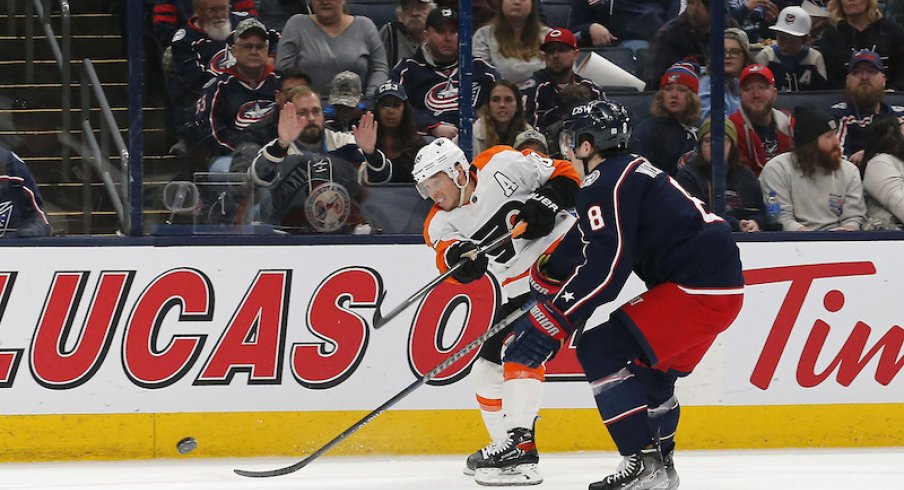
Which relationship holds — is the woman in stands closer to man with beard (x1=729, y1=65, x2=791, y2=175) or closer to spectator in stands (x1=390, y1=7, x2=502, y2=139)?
spectator in stands (x1=390, y1=7, x2=502, y2=139)

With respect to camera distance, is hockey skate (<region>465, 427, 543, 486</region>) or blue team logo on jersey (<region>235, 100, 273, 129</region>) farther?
blue team logo on jersey (<region>235, 100, 273, 129</region>)

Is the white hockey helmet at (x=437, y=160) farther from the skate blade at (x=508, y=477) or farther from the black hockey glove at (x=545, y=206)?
the skate blade at (x=508, y=477)

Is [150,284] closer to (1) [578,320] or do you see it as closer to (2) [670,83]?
(1) [578,320]

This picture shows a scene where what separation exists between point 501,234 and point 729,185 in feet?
3.72

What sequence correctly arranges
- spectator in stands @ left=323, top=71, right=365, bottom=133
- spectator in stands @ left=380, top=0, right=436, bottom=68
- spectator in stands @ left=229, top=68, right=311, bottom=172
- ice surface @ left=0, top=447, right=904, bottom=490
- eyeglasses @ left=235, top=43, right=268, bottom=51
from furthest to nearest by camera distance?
1. spectator in stands @ left=380, top=0, right=436, bottom=68
2. eyeglasses @ left=235, top=43, right=268, bottom=51
3. spectator in stands @ left=323, top=71, right=365, bottom=133
4. spectator in stands @ left=229, top=68, right=311, bottom=172
5. ice surface @ left=0, top=447, right=904, bottom=490

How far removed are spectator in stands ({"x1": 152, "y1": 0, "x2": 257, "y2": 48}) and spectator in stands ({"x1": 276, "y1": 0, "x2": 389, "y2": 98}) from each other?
195 millimetres

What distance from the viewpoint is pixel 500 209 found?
4621 mm

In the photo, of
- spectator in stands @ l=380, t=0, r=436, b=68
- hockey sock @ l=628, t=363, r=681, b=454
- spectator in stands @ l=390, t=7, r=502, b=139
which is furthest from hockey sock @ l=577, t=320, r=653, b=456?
spectator in stands @ l=380, t=0, r=436, b=68

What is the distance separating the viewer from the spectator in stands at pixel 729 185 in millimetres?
5285

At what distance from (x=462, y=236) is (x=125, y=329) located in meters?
1.29

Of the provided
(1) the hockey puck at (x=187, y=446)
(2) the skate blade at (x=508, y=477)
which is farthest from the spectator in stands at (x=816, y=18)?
(1) the hockey puck at (x=187, y=446)

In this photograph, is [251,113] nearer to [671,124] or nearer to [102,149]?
[102,149]

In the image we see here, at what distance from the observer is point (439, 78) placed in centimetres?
529

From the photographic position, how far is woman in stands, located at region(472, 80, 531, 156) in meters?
5.23
